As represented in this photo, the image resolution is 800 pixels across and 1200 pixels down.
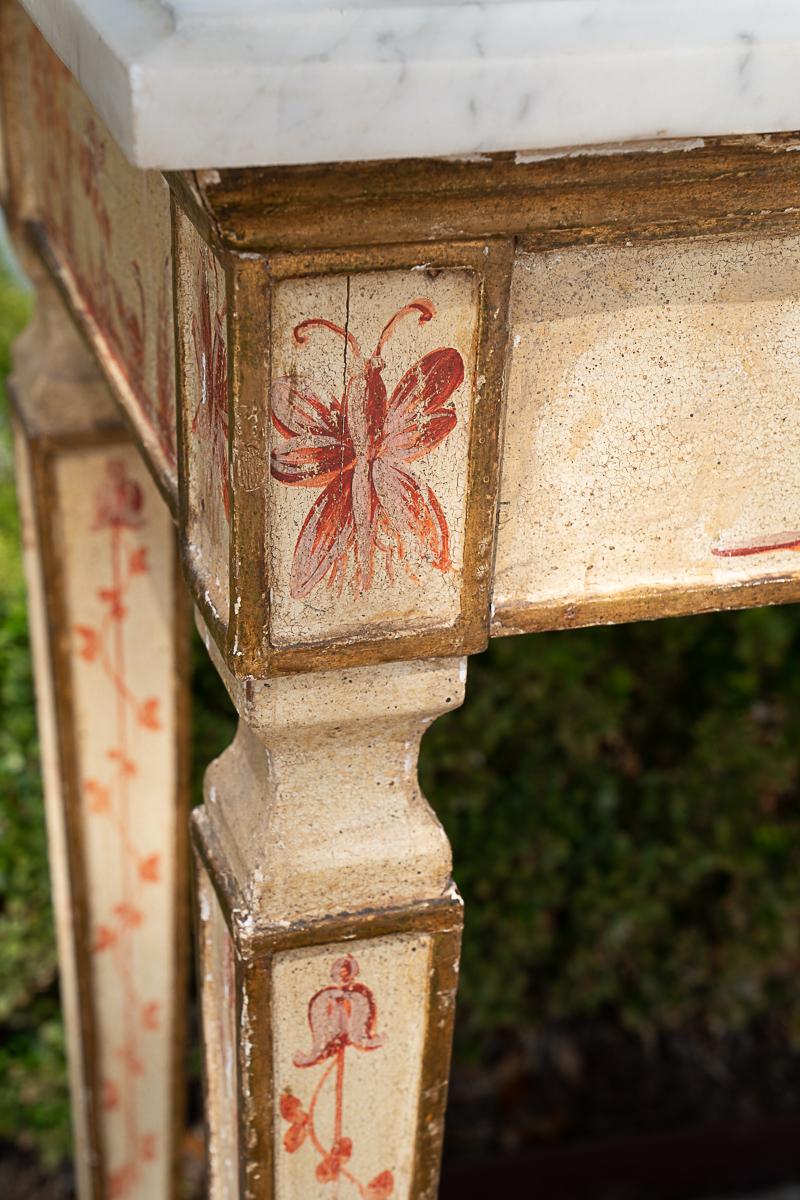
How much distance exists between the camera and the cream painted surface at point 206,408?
83 centimetres

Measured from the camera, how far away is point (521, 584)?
0.96 meters

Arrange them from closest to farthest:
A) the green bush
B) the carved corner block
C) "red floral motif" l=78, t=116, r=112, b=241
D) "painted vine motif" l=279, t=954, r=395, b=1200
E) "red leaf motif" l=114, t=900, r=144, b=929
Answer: the carved corner block, "painted vine motif" l=279, t=954, r=395, b=1200, "red floral motif" l=78, t=116, r=112, b=241, "red leaf motif" l=114, t=900, r=144, b=929, the green bush

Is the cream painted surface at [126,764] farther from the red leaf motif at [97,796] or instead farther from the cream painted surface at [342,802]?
the cream painted surface at [342,802]

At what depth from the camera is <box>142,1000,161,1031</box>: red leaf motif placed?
7.43 ft

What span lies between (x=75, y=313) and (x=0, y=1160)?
207cm

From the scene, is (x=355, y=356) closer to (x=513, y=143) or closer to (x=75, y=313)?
(x=513, y=143)

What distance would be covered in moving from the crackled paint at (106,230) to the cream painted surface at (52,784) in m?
0.47

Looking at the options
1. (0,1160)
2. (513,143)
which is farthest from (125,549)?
(0,1160)

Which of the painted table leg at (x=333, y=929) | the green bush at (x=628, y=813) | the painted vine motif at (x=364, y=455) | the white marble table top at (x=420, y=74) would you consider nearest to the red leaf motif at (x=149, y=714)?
the green bush at (x=628, y=813)

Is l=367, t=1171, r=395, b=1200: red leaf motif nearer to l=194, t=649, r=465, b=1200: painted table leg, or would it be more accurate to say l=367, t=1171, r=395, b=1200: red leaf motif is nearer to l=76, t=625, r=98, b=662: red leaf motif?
l=194, t=649, r=465, b=1200: painted table leg

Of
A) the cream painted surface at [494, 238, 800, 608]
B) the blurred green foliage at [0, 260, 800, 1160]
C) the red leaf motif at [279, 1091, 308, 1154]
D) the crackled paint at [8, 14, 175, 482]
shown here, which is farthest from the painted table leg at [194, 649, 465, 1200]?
the blurred green foliage at [0, 260, 800, 1160]

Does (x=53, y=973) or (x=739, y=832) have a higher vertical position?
(x=739, y=832)

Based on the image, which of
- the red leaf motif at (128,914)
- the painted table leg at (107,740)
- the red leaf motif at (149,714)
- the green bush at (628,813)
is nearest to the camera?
the painted table leg at (107,740)

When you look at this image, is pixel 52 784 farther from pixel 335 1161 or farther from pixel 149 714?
pixel 335 1161
